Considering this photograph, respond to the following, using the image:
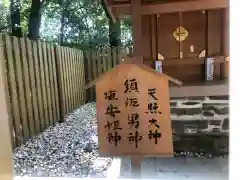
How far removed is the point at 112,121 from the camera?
1.24 m

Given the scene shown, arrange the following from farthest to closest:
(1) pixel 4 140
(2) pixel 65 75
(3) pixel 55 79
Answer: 1. (2) pixel 65 75
2. (3) pixel 55 79
3. (1) pixel 4 140

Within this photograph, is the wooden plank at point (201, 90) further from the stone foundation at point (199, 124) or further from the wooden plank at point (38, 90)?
the wooden plank at point (38, 90)

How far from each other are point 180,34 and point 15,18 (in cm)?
292

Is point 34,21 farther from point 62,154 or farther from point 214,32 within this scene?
point 214,32

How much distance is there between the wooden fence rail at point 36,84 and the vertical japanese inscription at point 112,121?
1170mm

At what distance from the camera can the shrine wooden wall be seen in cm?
249

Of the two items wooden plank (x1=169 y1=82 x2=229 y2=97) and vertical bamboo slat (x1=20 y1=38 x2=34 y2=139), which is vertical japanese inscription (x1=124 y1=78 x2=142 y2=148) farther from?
vertical bamboo slat (x1=20 y1=38 x2=34 y2=139)

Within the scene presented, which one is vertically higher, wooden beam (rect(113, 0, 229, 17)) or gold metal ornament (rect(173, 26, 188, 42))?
wooden beam (rect(113, 0, 229, 17))

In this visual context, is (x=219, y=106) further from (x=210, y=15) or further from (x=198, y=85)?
(x=210, y=15)

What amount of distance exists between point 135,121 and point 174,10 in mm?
1325

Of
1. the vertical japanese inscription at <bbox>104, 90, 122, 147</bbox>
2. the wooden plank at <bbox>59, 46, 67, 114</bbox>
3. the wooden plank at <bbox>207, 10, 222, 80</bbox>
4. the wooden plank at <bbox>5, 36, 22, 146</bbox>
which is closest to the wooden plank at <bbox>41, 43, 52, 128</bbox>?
the wooden plank at <bbox>59, 46, 67, 114</bbox>

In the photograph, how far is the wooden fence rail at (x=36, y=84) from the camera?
246cm

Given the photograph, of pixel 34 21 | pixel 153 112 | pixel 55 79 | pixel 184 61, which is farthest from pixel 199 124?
pixel 34 21

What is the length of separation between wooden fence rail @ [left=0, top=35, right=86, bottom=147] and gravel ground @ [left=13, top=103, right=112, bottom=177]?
135 mm
